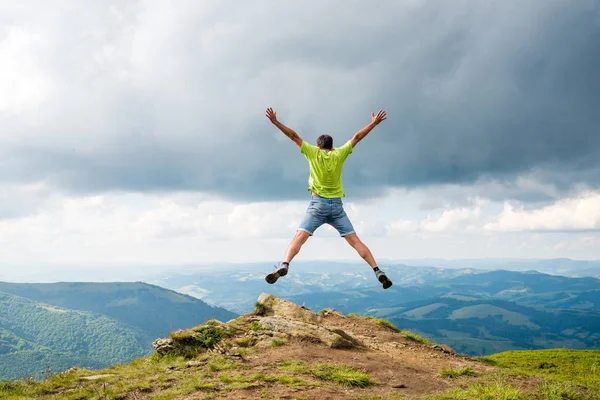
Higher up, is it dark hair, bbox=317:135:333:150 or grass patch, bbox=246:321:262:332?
dark hair, bbox=317:135:333:150

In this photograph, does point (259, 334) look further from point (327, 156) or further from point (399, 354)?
point (327, 156)

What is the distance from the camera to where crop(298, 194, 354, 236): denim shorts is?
1191 cm

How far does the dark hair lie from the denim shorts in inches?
54.4

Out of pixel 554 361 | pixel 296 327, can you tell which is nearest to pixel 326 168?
pixel 296 327

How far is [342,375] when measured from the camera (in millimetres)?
11758

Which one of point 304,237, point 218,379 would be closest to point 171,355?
point 218,379

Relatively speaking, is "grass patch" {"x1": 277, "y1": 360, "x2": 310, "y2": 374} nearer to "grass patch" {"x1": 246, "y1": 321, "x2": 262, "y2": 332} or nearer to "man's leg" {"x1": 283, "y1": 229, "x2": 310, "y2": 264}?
"man's leg" {"x1": 283, "y1": 229, "x2": 310, "y2": 264}

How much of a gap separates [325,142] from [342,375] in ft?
21.2

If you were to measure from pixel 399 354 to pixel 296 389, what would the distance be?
8340mm

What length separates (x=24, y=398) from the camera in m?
11.5

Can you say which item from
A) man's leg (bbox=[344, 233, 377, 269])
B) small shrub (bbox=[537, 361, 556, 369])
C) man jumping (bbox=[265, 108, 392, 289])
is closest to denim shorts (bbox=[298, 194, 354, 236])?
man jumping (bbox=[265, 108, 392, 289])

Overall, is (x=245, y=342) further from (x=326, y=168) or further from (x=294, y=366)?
(x=326, y=168)

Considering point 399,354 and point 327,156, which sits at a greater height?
point 327,156

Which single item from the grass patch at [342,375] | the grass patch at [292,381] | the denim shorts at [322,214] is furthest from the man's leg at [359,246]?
the grass patch at [292,381]
